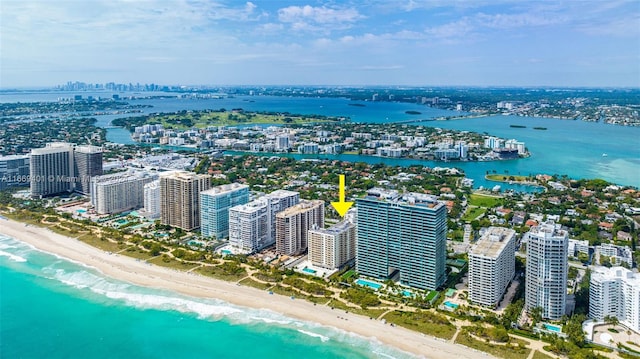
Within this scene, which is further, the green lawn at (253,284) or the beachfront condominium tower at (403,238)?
the green lawn at (253,284)

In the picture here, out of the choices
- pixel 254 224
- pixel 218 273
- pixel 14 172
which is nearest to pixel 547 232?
pixel 254 224

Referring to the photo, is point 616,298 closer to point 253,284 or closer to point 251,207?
point 253,284

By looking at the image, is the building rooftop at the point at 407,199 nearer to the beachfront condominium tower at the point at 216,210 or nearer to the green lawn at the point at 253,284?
the green lawn at the point at 253,284

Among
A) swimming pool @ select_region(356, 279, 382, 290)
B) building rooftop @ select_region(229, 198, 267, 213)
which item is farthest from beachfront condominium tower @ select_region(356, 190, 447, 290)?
building rooftop @ select_region(229, 198, 267, 213)

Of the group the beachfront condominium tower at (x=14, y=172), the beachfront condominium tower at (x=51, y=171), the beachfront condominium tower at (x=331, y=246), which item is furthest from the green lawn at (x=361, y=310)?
the beachfront condominium tower at (x=14, y=172)

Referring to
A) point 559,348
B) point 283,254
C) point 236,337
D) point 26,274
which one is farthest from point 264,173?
point 559,348

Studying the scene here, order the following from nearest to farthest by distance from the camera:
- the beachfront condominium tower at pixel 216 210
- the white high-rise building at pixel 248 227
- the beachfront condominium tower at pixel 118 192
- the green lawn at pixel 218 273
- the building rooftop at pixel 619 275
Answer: the building rooftop at pixel 619 275 → the green lawn at pixel 218 273 → the white high-rise building at pixel 248 227 → the beachfront condominium tower at pixel 216 210 → the beachfront condominium tower at pixel 118 192

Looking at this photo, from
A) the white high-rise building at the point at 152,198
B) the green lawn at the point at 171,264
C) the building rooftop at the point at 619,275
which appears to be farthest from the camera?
the white high-rise building at the point at 152,198
